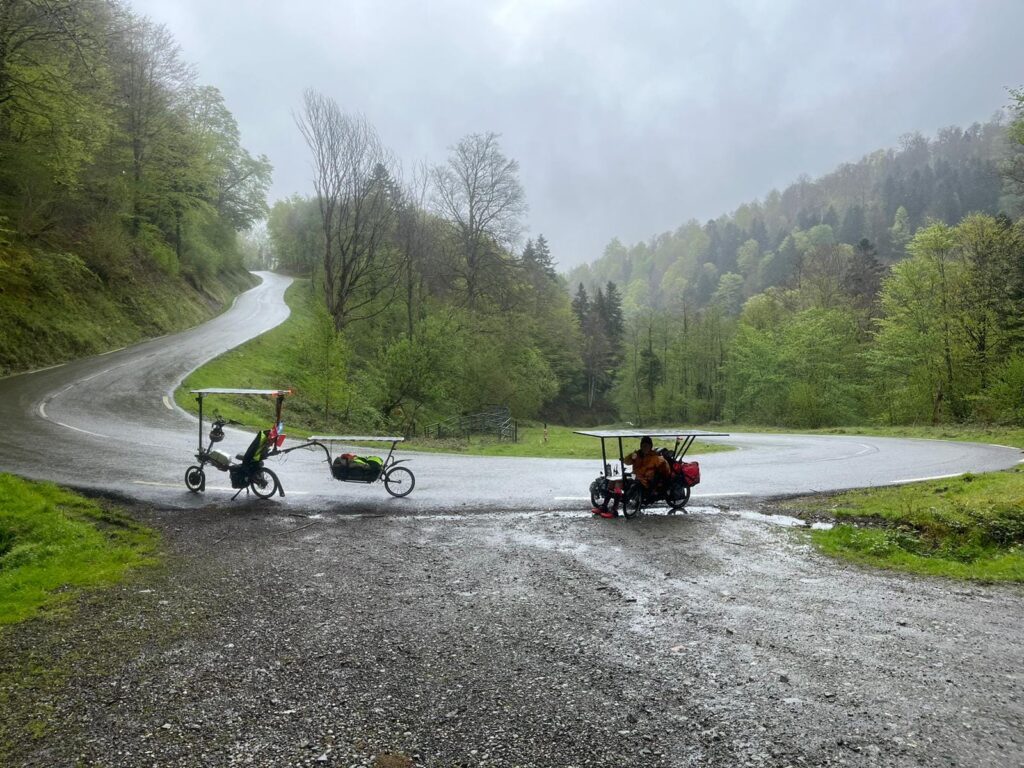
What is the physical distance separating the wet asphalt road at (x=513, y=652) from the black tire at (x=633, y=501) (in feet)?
1.17

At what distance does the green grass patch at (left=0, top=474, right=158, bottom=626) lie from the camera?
6199 millimetres

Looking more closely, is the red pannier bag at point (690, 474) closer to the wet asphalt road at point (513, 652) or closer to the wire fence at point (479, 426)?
the wet asphalt road at point (513, 652)

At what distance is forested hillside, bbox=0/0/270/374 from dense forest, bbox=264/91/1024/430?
30.5 feet

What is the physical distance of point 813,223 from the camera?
403 feet

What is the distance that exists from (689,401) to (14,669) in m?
57.3

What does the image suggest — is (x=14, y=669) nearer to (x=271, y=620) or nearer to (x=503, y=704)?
(x=271, y=620)

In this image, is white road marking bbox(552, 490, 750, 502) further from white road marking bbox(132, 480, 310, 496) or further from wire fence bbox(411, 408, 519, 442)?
wire fence bbox(411, 408, 519, 442)

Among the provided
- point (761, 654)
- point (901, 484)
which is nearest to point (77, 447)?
point (761, 654)

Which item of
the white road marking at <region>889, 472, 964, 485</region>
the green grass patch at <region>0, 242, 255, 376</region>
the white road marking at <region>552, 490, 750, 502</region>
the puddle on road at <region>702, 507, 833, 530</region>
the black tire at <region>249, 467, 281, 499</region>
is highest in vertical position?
the green grass patch at <region>0, 242, 255, 376</region>

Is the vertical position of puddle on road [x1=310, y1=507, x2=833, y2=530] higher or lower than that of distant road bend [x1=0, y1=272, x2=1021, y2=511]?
lower

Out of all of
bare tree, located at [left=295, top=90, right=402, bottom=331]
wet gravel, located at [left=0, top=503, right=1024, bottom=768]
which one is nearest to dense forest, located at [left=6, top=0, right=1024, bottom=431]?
bare tree, located at [left=295, top=90, right=402, bottom=331]

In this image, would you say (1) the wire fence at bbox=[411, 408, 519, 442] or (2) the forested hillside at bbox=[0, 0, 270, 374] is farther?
(1) the wire fence at bbox=[411, 408, 519, 442]

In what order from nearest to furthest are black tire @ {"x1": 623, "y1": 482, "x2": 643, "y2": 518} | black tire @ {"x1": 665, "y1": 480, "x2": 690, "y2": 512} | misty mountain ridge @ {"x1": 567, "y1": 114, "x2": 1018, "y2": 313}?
black tire @ {"x1": 623, "y1": 482, "x2": 643, "y2": 518} < black tire @ {"x1": 665, "y1": 480, "x2": 690, "y2": 512} < misty mountain ridge @ {"x1": 567, "y1": 114, "x2": 1018, "y2": 313}

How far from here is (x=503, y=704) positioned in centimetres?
409
